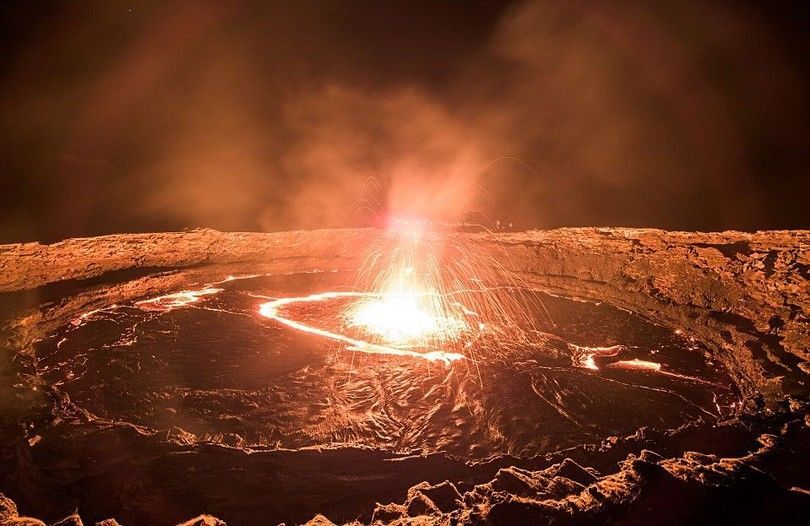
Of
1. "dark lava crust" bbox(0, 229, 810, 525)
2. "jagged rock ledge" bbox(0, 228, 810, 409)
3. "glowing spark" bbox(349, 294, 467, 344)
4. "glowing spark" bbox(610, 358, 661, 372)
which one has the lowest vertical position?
"dark lava crust" bbox(0, 229, 810, 525)

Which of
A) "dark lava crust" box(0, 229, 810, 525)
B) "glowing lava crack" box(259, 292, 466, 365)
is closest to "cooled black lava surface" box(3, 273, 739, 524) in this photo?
"dark lava crust" box(0, 229, 810, 525)

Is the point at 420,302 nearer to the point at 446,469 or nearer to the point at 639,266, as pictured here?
the point at 639,266

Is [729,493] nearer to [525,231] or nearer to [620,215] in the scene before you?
[620,215]

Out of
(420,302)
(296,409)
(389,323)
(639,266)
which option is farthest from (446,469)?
(639,266)

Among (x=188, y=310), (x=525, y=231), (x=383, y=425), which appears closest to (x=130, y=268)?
(x=188, y=310)

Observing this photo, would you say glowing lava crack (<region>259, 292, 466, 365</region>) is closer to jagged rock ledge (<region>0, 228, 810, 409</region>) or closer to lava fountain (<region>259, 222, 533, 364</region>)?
Answer: lava fountain (<region>259, 222, 533, 364</region>)

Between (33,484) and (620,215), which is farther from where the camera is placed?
(620,215)

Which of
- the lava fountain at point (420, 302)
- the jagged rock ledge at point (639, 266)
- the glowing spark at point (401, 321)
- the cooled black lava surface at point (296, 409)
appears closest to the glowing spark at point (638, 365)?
the cooled black lava surface at point (296, 409)
